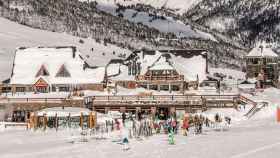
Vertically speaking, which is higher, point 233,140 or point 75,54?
point 75,54

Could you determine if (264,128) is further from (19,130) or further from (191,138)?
(19,130)

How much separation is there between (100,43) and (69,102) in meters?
120

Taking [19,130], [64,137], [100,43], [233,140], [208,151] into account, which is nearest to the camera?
[208,151]

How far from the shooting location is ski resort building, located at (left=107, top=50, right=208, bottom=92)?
83438mm

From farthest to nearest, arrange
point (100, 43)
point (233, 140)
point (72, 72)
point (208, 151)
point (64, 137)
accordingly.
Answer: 1. point (100, 43)
2. point (72, 72)
3. point (64, 137)
4. point (233, 140)
5. point (208, 151)

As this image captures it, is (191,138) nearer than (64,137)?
Yes

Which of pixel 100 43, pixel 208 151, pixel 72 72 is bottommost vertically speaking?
pixel 208 151

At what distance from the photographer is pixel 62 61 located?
86.1 meters

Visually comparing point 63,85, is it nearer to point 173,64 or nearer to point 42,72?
point 42,72

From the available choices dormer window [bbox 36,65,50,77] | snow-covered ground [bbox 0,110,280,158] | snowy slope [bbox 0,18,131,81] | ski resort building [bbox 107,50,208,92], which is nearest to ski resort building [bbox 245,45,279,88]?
snowy slope [bbox 0,18,131,81]

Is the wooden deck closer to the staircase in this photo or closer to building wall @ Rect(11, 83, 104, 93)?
the staircase

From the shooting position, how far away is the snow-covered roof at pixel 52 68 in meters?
82.4

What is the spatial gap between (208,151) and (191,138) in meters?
7.85

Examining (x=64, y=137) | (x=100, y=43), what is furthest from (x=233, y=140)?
(x=100, y=43)
